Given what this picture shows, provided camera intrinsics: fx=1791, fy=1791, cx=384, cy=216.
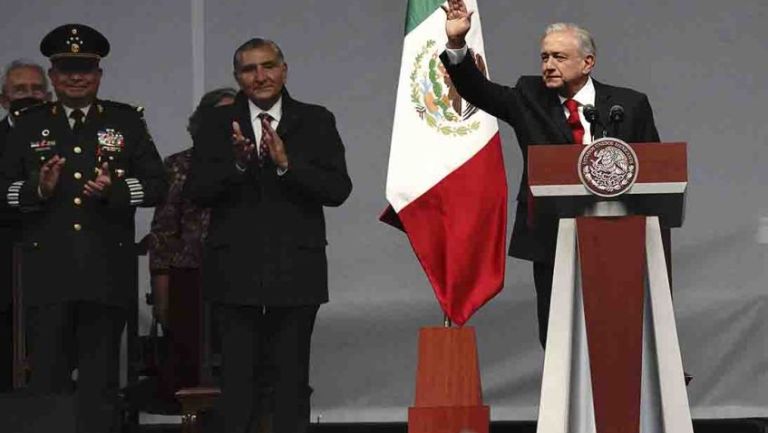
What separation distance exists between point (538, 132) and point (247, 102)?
51.1 inches

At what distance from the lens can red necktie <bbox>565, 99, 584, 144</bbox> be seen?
5992 millimetres

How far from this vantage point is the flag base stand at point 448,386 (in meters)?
6.30

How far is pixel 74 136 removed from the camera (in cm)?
676

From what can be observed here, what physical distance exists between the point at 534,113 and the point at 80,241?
1.80 meters

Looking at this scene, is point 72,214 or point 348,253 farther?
point 348,253

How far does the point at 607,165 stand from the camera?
17.7ft

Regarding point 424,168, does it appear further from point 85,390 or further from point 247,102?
point 85,390

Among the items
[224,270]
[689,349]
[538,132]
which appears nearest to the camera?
[538,132]

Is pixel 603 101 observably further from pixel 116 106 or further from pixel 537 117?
pixel 116 106

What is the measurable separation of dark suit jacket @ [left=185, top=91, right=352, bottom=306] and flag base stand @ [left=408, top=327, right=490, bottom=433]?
50 cm

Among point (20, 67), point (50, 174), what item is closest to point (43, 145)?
point (50, 174)

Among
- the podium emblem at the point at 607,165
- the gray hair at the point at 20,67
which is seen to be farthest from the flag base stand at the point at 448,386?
the gray hair at the point at 20,67

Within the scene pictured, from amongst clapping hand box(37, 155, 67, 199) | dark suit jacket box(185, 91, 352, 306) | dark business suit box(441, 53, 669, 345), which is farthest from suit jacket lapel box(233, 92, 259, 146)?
dark business suit box(441, 53, 669, 345)

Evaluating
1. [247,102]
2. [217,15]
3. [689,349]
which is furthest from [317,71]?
[689,349]
